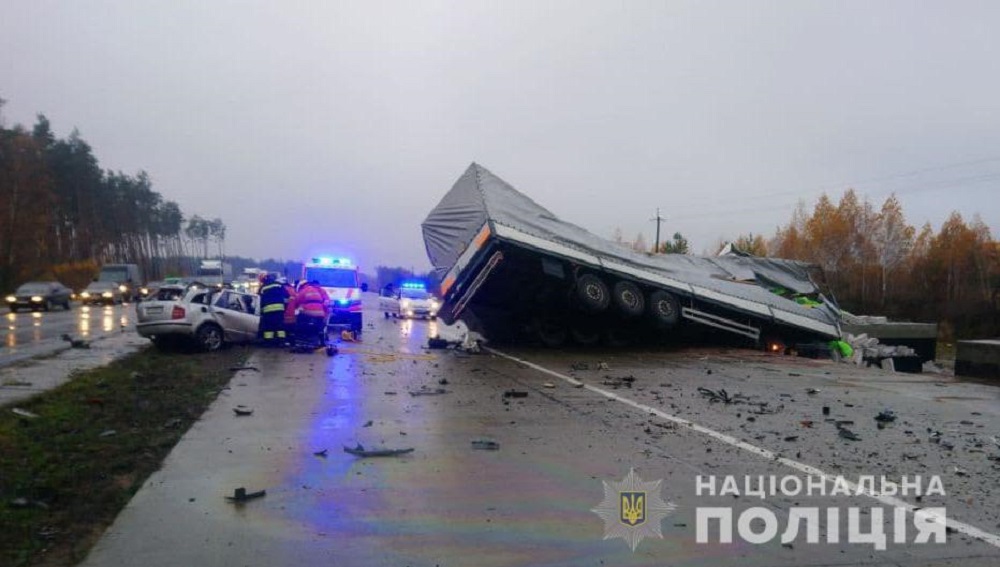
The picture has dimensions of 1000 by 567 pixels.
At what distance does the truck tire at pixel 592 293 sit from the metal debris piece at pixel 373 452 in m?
9.72

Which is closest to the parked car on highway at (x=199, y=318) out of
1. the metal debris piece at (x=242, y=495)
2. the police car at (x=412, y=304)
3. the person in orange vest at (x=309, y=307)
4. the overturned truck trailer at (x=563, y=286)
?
the person in orange vest at (x=309, y=307)

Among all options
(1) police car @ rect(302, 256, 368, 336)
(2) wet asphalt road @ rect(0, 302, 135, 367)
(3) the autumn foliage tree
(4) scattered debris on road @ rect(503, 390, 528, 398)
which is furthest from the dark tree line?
(3) the autumn foliage tree

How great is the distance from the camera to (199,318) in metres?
15.8

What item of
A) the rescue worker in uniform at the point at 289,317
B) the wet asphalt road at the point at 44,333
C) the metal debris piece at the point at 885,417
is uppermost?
the rescue worker in uniform at the point at 289,317

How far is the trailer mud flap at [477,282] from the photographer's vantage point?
49.4 ft

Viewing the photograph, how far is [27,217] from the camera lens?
50.8 meters

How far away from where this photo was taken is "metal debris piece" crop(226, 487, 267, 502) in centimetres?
511

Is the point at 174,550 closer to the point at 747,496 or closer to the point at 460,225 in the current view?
the point at 747,496

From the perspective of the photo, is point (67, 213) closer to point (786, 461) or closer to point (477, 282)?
point (477, 282)

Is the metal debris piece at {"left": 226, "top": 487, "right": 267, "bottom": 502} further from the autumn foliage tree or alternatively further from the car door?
the autumn foliage tree

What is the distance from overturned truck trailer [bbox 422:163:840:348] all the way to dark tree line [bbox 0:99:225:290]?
4216 cm

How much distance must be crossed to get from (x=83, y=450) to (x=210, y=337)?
9.66 metres

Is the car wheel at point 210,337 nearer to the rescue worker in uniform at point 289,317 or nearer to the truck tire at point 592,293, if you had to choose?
the rescue worker in uniform at point 289,317

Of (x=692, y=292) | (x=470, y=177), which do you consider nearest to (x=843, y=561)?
(x=692, y=292)
